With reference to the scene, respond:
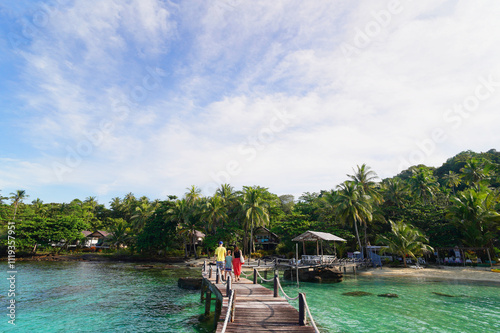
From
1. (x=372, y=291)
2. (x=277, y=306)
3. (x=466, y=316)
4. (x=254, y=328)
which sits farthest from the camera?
(x=372, y=291)

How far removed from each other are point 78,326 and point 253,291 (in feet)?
30.9

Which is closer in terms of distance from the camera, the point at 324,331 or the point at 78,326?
the point at 324,331

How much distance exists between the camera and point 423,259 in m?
38.1

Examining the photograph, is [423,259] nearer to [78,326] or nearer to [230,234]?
[230,234]

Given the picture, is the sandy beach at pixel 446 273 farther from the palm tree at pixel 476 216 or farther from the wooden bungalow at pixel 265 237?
the wooden bungalow at pixel 265 237

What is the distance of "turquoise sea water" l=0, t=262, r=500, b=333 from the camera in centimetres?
1383

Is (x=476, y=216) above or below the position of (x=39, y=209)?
below

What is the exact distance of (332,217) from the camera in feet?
150

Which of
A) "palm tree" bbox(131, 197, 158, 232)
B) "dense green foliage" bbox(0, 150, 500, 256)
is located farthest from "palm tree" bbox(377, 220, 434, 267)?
"palm tree" bbox(131, 197, 158, 232)

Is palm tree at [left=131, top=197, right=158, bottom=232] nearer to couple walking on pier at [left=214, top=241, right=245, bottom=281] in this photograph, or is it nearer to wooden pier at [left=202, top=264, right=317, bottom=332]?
couple walking on pier at [left=214, top=241, right=245, bottom=281]

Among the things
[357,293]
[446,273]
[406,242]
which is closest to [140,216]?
[357,293]

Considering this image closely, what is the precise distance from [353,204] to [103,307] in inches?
1319

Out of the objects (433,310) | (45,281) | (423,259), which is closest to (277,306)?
(433,310)

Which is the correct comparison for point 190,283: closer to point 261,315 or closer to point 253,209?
point 261,315
